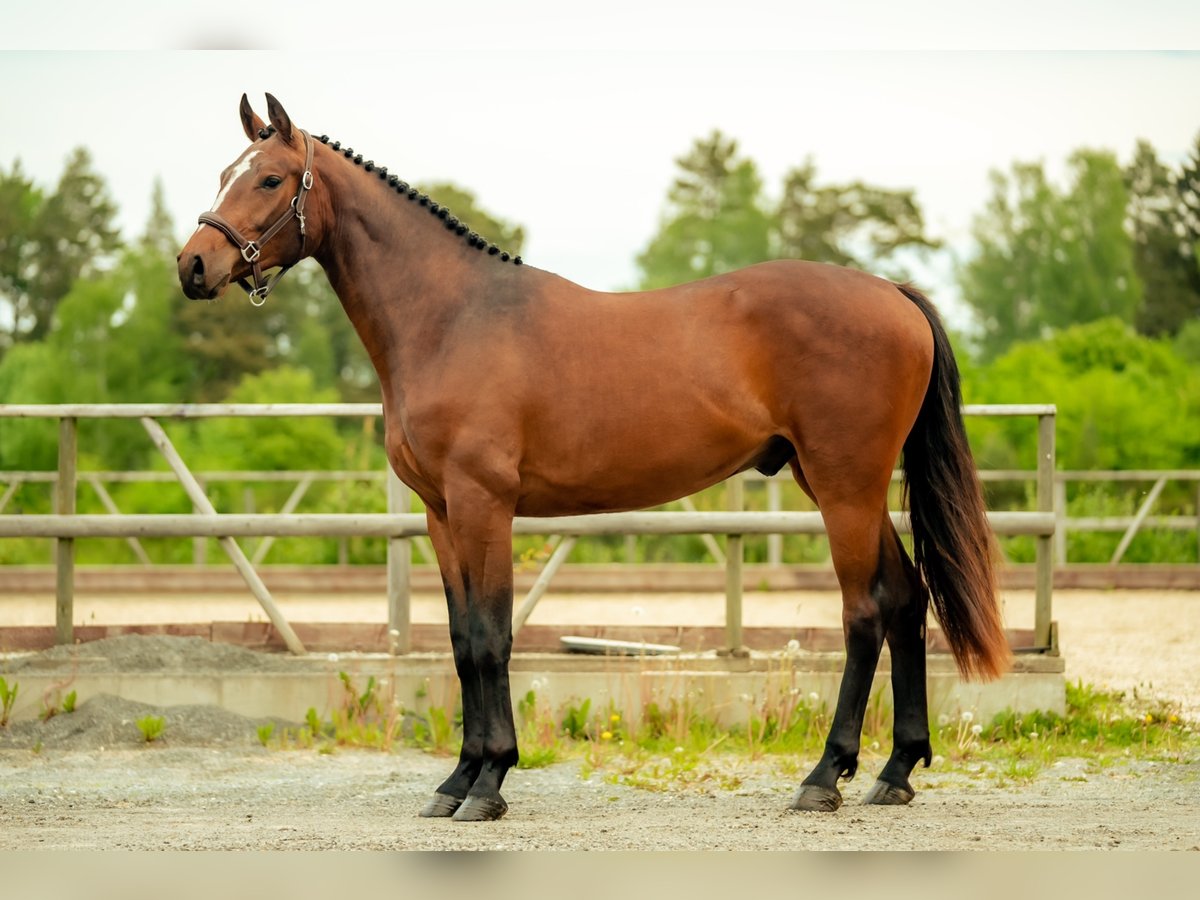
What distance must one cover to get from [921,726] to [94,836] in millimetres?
3055

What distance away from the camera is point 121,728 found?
6180 millimetres

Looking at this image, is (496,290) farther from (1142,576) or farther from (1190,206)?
(1190,206)

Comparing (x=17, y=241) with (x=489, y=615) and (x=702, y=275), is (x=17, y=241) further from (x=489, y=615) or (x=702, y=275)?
(x=489, y=615)

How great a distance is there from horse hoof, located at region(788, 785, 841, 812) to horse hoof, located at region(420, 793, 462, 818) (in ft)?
4.10

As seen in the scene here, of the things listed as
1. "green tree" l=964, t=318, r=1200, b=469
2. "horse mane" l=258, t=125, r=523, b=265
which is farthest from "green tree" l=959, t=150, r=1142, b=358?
"horse mane" l=258, t=125, r=523, b=265

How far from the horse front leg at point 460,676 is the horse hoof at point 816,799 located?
119cm

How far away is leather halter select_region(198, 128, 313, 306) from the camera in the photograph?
190 inches

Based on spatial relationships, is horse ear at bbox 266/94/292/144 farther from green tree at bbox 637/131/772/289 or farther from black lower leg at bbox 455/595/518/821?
green tree at bbox 637/131/772/289

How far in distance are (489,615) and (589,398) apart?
0.89 metres

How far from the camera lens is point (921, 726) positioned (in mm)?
5211

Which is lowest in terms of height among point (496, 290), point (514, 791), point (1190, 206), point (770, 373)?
point (514, 791)

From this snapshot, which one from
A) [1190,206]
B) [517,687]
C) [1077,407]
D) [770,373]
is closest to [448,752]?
[517,687]

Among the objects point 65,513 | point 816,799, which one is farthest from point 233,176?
point 816,799

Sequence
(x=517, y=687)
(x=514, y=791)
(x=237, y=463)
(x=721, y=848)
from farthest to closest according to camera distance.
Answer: (x=237, y=463), (x=517, y=687), (x=514, y=791), (x=721, y=848)
